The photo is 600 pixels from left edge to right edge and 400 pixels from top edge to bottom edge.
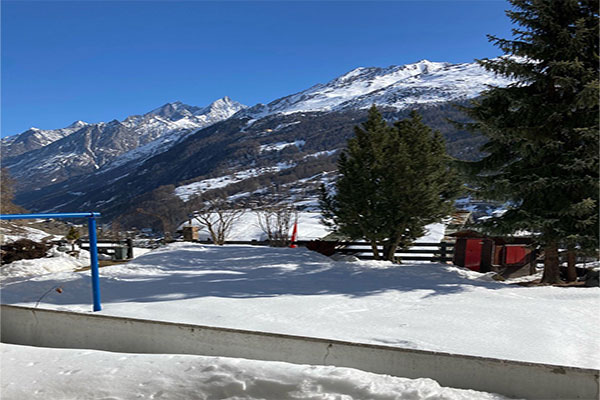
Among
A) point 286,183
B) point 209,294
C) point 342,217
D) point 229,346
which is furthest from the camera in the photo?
point 286,183

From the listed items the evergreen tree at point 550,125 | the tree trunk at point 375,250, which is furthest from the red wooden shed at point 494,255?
the evergreen tree at point 550,125

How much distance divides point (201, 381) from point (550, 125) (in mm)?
8714

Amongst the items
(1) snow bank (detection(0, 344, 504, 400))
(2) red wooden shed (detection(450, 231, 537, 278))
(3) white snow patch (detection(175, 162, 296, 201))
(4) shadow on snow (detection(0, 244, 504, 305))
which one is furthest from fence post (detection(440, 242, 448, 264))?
(3) white snow patch (detection(175, 162, 296, 201))

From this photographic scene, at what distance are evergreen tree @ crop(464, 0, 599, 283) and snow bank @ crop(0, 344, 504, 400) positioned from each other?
6869 mm

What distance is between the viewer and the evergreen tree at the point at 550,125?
8375mm

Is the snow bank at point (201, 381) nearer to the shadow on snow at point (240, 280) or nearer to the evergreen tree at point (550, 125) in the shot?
the shadow on snow at point (240, 280)

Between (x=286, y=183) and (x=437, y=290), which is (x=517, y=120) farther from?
(x=286, y=183)

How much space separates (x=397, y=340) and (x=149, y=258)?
28.2 ft

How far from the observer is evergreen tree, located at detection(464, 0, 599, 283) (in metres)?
8.38

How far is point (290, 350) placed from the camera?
3787 mm

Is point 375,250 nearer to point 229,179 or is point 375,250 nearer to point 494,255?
point 494,255

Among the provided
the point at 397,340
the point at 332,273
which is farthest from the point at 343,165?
the point at 397,340

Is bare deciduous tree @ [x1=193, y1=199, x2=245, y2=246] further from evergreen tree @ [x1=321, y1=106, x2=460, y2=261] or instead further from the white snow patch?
the white snow patch

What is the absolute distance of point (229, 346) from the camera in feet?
13.1
